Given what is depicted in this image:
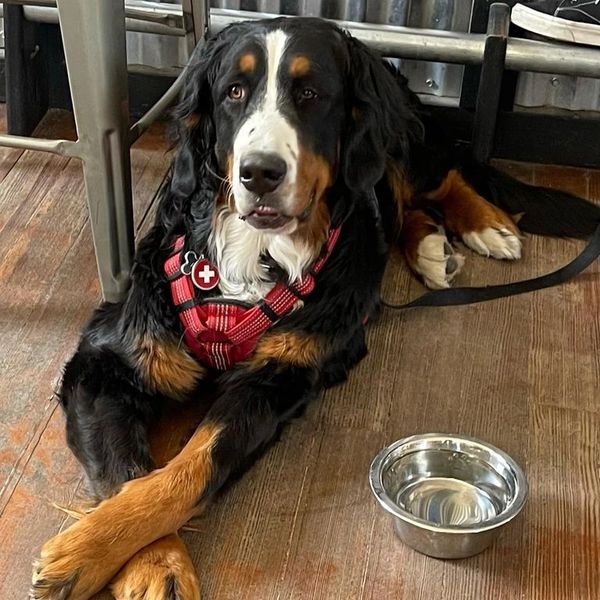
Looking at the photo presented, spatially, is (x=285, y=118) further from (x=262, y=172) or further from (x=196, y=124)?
(x=196, y=124)

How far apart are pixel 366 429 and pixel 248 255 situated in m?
0.45

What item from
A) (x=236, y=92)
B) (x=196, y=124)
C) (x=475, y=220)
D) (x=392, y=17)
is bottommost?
→ (x=475, y=220)

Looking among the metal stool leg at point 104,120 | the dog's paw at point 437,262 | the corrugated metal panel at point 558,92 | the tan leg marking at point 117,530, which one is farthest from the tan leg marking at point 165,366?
the corrugated metal panel at point 558,92

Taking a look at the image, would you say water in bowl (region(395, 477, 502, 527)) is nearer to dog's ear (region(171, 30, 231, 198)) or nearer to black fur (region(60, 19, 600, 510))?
black fur (region(60, 19, 600, 510))

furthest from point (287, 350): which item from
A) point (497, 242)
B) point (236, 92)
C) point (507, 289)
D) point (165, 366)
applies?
point (497, 242)

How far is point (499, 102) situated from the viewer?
306 cm

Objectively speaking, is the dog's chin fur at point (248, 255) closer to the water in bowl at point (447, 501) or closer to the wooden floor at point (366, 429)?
the wooden floor at point (366, 429)

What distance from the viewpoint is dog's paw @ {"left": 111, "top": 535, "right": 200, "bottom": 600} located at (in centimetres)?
169

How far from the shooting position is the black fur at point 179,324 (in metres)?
1.93

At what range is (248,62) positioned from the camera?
1.87 m

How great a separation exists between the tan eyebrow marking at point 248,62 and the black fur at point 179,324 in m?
0.06

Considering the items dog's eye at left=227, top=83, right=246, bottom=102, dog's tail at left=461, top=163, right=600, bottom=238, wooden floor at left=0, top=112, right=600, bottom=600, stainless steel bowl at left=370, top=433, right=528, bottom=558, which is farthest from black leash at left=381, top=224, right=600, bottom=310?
dog's eye at left=227, top=83, right=246, bottom=102

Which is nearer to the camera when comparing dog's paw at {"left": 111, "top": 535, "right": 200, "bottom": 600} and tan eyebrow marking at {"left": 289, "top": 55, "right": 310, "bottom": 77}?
dog's paw at {"left": 111, "top": 535, "right": 200, "bottom": 600}

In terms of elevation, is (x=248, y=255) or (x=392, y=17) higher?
(x=392, y=17)
